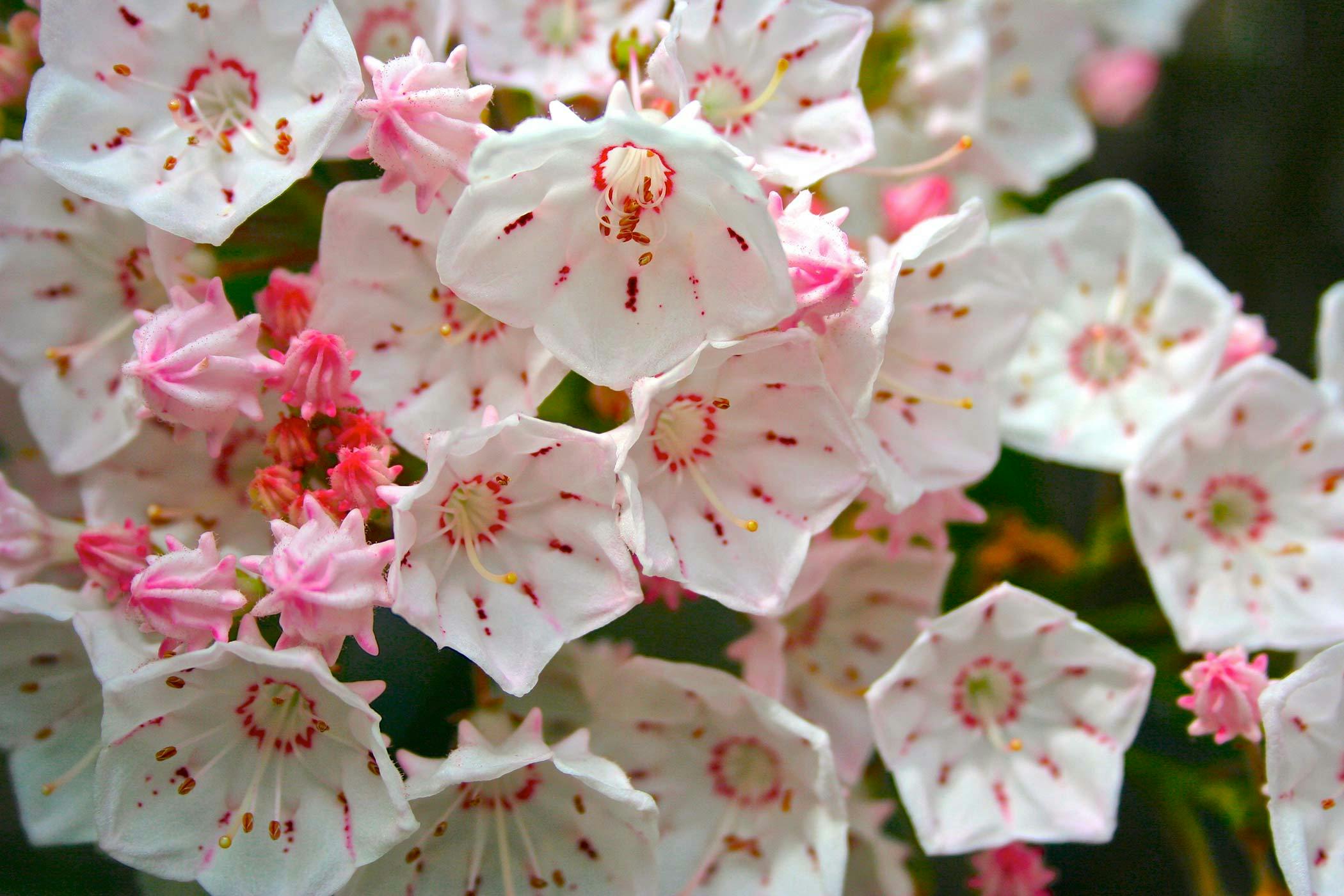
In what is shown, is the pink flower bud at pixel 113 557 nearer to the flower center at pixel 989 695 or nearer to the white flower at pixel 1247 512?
the flower center at pixel 989 695

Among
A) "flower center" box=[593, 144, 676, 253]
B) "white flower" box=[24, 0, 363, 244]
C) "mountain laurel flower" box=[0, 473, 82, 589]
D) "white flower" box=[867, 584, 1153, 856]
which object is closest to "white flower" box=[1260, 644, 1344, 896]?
"white flower" box=[867, 584, 1153, 856]

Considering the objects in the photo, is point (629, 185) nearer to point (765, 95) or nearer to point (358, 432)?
point (765, 95)

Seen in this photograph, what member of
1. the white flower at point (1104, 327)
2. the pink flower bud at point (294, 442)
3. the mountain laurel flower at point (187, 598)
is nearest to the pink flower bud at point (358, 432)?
the pink flower bud at point (294, 442)

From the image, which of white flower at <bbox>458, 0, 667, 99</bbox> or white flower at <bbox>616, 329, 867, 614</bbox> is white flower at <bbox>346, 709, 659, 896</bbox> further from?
white flower at <bbox>458, 0, 667, 99</bbox>

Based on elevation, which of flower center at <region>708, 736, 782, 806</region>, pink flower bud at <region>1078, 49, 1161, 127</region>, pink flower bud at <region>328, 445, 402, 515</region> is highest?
pink flower bud at <region>328, 445, 402, 515</region>

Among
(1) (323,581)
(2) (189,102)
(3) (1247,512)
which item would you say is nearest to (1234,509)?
(3) (1247,512)

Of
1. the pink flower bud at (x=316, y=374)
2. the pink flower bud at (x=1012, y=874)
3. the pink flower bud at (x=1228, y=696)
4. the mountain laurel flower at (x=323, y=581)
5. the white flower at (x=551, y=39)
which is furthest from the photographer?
the pink flower bud at (x=1012, y=874)
